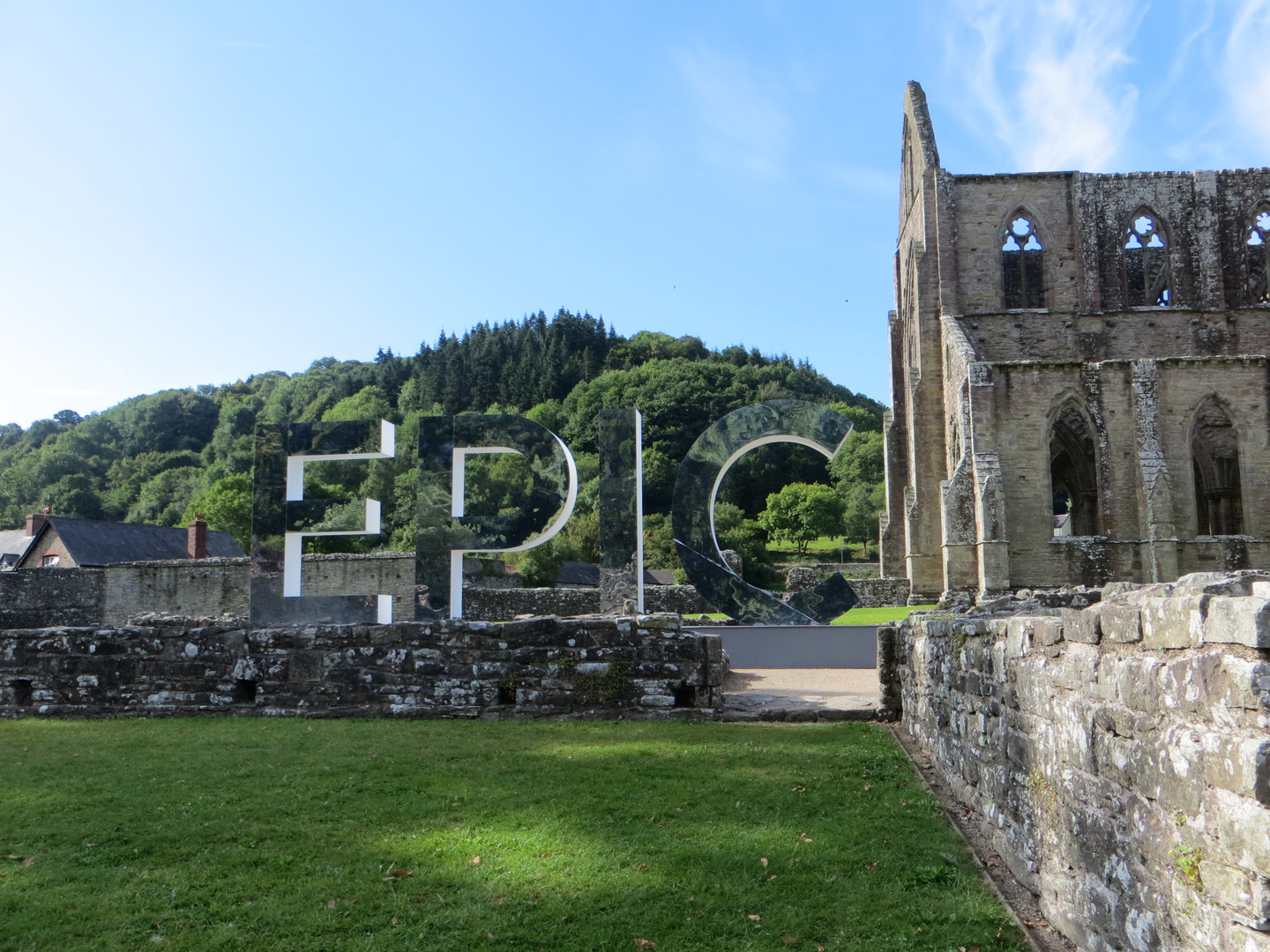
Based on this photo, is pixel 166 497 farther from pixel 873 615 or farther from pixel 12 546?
pixel 873 615

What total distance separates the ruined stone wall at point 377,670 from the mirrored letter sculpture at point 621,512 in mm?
2018

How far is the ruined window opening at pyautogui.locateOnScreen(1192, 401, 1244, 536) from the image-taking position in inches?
1184

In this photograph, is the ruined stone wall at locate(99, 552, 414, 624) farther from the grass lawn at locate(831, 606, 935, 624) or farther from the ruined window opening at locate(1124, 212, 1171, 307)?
the ruined window opening at locate(1124, 212, 1171, 307)

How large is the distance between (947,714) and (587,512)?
2196 inches

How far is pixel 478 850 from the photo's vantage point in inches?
192

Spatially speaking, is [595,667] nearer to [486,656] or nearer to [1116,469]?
[486,656]

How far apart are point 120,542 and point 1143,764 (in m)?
42.7

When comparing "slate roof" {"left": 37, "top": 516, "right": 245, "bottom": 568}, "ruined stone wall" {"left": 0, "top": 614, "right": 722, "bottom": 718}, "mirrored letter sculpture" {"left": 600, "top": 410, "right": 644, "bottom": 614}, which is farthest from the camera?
"slate roof" {"left": 37, "top": 516, "right": 245, "bottom": 568}

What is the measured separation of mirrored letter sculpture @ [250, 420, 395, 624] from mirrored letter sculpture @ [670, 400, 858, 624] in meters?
4.34

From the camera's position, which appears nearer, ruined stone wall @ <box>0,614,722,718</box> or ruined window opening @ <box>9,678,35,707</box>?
ruined stone wall @ <box>0,614,722,718</box>

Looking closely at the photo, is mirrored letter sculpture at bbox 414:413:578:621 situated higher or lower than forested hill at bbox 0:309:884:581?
lower

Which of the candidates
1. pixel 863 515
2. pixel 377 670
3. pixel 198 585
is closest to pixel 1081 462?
pixel 377 670

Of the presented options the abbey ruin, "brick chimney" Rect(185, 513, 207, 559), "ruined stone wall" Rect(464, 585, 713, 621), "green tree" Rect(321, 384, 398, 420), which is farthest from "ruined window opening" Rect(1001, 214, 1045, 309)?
"green tree" Rect(321, 384, 398, 420)

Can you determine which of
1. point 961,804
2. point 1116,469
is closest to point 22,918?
point 961,804
